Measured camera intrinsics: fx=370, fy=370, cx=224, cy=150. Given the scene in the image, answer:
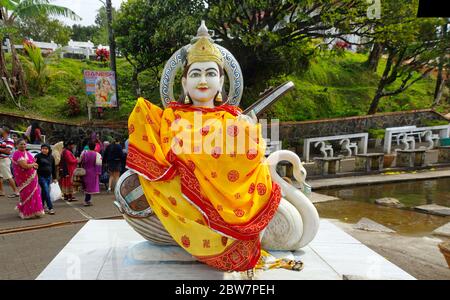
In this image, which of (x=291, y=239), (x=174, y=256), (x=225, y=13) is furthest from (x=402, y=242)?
(x=225, y=13)

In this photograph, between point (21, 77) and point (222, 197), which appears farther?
point (21, 77)

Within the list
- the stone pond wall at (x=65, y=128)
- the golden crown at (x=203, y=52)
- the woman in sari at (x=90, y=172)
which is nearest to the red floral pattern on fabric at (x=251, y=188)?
the golden crown at (x=203, y=52)

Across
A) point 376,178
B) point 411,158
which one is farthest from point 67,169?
point 411,158

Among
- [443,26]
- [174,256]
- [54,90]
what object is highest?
[443,26]

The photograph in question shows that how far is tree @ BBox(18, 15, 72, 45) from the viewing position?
22.5 meters

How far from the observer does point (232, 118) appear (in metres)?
3.18

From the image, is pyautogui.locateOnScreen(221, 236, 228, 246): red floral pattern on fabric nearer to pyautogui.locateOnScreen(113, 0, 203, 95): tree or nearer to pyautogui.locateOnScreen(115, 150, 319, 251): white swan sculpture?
pyautogui.locateOnScreen(115, 150, 319, 251): white swan sculpture

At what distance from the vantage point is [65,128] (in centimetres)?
1107

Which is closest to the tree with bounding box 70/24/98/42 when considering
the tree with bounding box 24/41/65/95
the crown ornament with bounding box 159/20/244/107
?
the tree with bounding box 24/41/65/95

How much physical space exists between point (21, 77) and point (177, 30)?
6.27m

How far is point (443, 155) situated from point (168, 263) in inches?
446

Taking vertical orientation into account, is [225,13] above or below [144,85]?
above

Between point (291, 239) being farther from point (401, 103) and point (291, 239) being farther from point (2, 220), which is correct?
point (401, 103)

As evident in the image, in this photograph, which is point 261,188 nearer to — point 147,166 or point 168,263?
point 147,166
